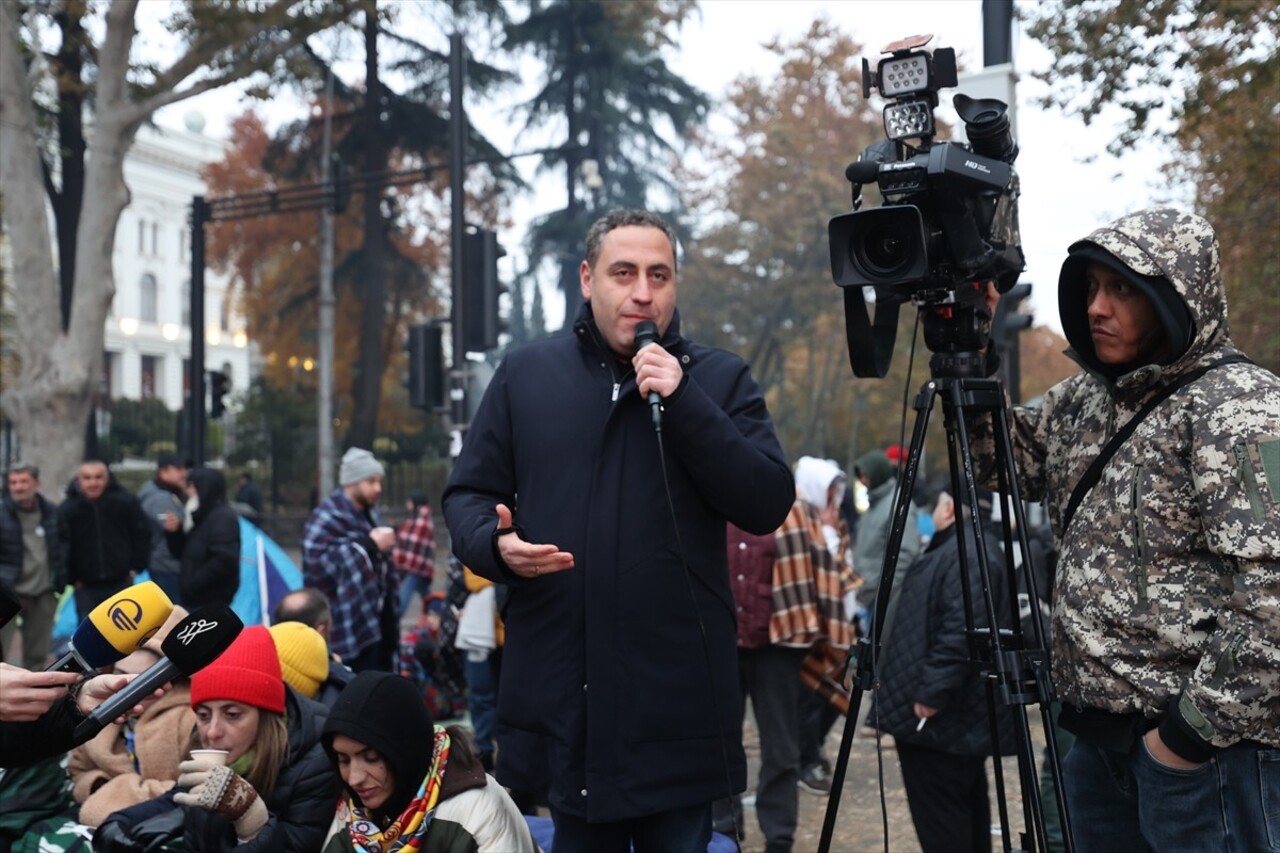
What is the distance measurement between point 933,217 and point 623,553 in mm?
1068

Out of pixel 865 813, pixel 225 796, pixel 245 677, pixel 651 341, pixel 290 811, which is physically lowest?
pixel 865 813

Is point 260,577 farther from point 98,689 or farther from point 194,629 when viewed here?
point 194,629

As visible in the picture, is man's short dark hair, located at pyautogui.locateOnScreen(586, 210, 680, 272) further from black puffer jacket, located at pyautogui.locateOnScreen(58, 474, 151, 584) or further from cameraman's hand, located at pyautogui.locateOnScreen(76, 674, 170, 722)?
black puffer jacket, located at pyautogui.locateOnScreen(58, 474, 151, 584)

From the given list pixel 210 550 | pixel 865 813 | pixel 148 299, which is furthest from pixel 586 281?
pixel 148 299

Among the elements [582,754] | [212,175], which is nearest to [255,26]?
[582,754]

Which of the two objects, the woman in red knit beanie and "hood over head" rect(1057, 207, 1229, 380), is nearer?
"hood over head" rect(1057, 207, 1229, 380)

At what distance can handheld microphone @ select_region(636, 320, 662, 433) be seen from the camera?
9.08 feet

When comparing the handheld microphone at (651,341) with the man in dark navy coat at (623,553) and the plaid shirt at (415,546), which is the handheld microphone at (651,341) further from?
the plaid shirt at (415,546)

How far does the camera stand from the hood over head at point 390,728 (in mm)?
3611

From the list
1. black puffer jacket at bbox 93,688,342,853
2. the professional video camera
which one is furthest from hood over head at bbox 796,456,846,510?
the professional video camera

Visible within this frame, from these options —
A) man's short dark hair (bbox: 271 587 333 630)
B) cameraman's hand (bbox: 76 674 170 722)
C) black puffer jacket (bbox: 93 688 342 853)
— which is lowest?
black puffer jacket (bbox: 93 688 342 853)

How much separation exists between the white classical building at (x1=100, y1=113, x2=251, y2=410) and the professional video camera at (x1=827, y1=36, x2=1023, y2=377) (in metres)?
66.5

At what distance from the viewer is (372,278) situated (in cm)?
2677

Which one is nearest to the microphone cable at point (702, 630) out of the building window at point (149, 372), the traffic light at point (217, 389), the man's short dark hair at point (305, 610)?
the man's short dark hair at point (305, 610)
